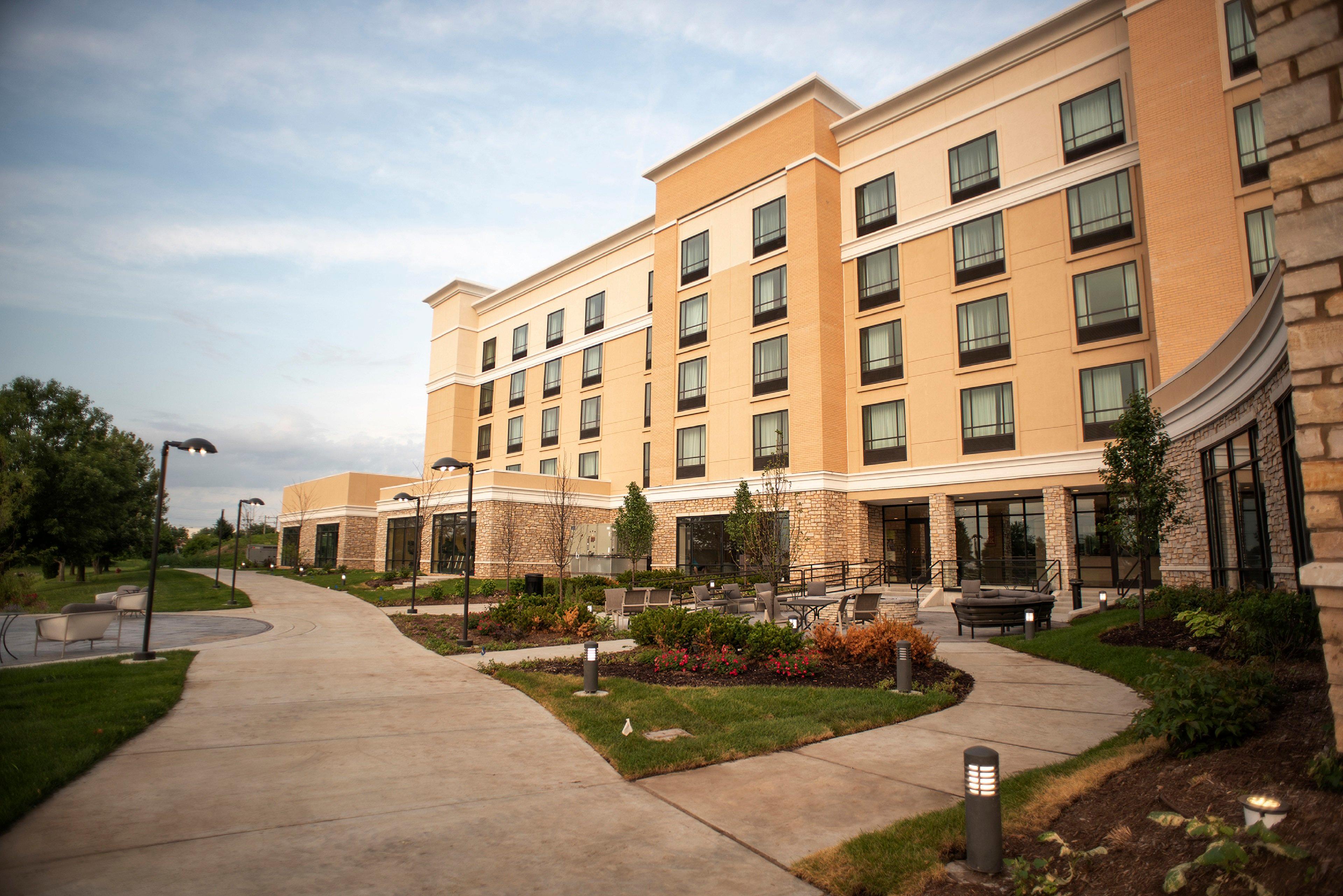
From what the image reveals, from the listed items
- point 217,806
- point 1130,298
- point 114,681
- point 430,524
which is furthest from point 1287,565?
point 430,524

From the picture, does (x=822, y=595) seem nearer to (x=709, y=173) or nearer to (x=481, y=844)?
(x=481, y=844)

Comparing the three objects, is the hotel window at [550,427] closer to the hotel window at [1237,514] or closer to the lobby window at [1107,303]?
the lobby window at [1107,303]

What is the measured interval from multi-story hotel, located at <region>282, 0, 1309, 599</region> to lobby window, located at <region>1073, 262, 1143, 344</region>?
64 mm

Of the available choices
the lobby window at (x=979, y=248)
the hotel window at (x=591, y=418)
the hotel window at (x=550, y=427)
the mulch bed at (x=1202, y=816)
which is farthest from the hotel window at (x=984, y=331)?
the hotel window at (x=550, y=427)

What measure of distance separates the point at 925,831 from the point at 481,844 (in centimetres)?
304

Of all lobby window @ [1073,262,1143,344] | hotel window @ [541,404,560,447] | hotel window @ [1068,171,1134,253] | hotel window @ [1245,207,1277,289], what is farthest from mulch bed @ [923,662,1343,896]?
hotel window @ [541,404,560,447]

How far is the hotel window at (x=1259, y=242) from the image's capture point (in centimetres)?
2166

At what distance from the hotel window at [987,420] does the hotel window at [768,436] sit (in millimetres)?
7335

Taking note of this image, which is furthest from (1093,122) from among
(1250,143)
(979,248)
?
(1250,143)

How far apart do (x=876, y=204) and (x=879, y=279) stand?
3435 mm

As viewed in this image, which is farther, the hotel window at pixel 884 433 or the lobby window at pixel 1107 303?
the hotel window at pixel 884 433

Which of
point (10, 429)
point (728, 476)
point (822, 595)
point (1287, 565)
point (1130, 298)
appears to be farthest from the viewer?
point (10, 429)

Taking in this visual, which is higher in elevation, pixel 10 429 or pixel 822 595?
pixel 10 429

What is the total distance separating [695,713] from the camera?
29.7 ft
